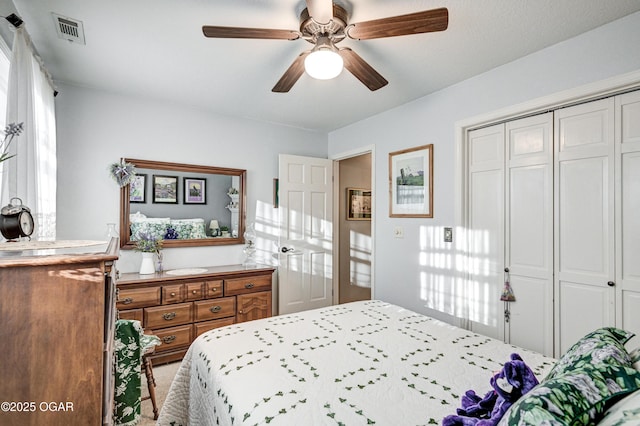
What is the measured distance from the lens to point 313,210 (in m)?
4.13

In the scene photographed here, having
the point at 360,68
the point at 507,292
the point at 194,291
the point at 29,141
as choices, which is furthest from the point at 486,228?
Result: the point at 29,141

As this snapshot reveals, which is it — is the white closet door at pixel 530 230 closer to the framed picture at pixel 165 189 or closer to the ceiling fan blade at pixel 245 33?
the ceiling fan blade at pixel 245 33

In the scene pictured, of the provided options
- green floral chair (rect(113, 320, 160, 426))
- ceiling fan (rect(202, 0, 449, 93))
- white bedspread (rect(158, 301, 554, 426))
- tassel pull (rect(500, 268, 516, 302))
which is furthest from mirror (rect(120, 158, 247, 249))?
tassel pull (rect(500, 268, 516, 302))

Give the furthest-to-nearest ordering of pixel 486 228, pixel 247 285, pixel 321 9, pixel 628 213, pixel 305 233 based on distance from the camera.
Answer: pixel 305 233 < pixel 247 285 < pixel 486 228 < pixel 628 213 < pixel 321 9

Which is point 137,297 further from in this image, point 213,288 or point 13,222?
point 13,222

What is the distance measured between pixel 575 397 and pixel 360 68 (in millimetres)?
1906

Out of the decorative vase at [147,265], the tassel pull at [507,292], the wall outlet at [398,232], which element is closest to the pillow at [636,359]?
the tassel pull at [507,292]

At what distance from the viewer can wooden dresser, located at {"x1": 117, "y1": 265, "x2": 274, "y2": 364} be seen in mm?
2768

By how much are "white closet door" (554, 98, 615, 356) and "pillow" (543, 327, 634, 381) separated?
4.02 feet

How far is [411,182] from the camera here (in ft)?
10.6

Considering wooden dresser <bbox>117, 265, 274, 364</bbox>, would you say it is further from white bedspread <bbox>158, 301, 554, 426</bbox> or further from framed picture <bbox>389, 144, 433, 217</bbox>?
framed picture <bbox>389, 144, 433, 217</bbox>

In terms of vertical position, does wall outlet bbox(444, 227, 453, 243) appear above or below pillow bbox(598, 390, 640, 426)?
above

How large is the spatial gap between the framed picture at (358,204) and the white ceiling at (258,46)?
1.73 m

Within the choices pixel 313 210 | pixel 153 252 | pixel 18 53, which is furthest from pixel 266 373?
pixel 313 210
